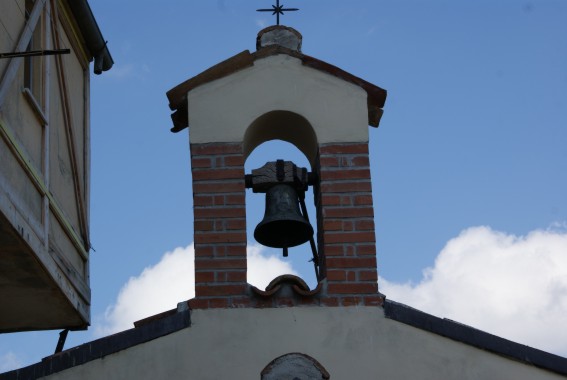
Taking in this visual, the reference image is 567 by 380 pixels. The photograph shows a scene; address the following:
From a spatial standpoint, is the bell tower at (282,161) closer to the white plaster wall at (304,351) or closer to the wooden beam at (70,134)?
the white plaster wall at (304,351)

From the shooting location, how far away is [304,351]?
623 cm

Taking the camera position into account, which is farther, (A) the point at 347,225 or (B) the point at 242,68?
(B) the point at 242,68

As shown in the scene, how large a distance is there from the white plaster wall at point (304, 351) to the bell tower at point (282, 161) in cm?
11

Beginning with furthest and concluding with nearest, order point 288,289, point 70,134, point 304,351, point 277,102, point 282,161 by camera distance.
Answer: point 70,134 < point 282,161 < point 277,102 < point 288,289 < point 304,351

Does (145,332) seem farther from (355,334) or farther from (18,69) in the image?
(18,69)

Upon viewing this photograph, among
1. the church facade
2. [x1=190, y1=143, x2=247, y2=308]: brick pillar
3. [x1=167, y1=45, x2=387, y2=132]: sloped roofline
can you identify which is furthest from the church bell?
[x1=167, y1=45, x2=387, y2=132]: sloped roofline

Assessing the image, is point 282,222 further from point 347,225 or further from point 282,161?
point 347,225

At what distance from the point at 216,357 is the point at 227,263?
582 mm

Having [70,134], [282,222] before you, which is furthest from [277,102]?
[70,134]

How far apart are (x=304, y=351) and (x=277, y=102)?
63.1 inches

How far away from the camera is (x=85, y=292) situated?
28.5ft

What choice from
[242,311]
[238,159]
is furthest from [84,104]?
[242,311]

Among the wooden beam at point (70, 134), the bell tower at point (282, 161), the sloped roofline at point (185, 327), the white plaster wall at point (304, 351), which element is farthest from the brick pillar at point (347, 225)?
the wooden beam at point (70, 134)

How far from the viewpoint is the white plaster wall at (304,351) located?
6.18m
